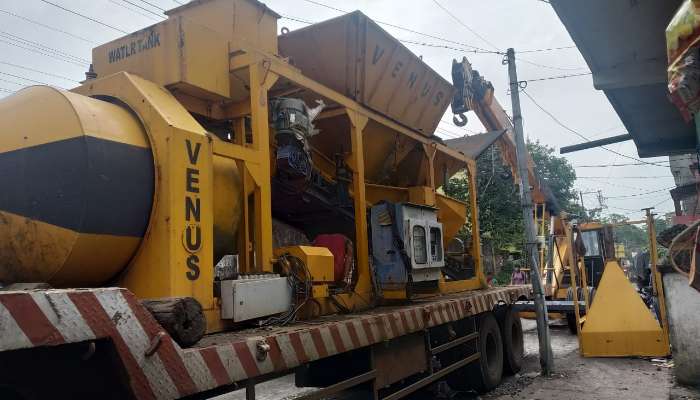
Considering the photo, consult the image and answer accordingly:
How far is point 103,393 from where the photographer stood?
2.20 meters

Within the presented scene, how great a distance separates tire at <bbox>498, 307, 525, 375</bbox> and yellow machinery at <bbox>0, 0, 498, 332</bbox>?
2.48m

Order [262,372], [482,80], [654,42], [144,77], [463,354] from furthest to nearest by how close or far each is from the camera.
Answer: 1. [482,80]
2. [463,354]
3. [654,42]
4. [144,77]
5. [262,372]

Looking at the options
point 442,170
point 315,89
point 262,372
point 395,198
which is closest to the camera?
point 262,372

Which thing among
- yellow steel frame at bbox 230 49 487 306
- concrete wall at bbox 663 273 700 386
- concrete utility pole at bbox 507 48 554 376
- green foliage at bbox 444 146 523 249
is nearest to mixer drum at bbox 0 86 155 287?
yellow steel frame at bbox 230 49 487 306

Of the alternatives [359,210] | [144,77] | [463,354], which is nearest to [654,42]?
[359,210]

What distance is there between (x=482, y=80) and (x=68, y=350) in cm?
992

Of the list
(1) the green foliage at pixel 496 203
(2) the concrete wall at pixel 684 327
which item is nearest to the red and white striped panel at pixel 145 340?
(2) the concrete wall at pixel 684 327

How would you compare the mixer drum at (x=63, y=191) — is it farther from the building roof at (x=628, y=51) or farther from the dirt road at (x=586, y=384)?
the building roof at (x=628, y=51)

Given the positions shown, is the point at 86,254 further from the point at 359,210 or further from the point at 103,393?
the point at 359,210

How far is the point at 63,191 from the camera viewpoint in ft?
9.09

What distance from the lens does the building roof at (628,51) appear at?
441 centimetres

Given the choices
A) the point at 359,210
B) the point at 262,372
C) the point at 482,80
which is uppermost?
the point at 482,80

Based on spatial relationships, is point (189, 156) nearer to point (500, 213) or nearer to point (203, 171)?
point (203, 171)

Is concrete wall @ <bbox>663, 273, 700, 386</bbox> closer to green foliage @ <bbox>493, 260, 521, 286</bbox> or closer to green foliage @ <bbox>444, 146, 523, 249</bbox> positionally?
green foliage @ <bbox>444, 146, 523, 249</bbox>
